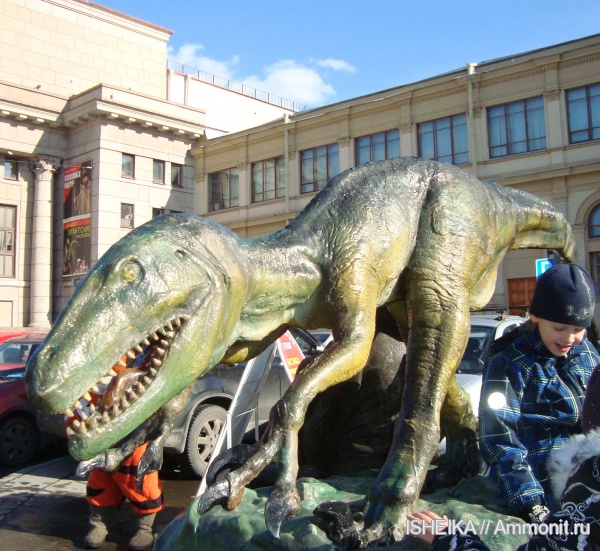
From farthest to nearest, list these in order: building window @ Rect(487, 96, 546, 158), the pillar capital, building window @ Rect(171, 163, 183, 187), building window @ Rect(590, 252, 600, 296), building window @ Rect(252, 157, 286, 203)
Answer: building window @ Rect(171, 163, 183, 187)
the pillar capital
building window @ Rect(252, 157, 286, 203)
building window @ Rect(487, 96, 546, 158)
building window @ Rect(590, 252, 600, 296)

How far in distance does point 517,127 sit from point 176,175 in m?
16.0

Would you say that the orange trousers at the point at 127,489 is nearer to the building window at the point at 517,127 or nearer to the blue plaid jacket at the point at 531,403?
the blue plaid jacket at the point at 531,403

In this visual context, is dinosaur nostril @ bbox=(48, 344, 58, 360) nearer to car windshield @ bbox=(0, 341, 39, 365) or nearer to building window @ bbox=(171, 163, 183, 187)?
car windshield @ bbox=(0, 341, 39, 365)

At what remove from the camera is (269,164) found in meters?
29.4

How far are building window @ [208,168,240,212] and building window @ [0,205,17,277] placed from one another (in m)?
8.86

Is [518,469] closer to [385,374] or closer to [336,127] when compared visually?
[385,374]

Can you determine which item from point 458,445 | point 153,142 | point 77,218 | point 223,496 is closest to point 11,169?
point 77,218

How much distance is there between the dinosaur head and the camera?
208cm

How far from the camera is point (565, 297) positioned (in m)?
2.78

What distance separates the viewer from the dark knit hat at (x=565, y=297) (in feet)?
9.07

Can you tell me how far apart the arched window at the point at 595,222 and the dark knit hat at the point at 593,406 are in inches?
825

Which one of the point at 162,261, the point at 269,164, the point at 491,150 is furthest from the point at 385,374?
the point at 269,164

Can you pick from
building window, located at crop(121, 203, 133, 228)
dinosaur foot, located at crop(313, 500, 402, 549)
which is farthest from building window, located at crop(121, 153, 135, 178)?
dinosaur foot, located at crop(313, 500, 402, 549)

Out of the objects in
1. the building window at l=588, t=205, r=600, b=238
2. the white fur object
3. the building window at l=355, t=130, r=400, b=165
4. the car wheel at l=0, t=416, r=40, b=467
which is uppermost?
the building window at l=355, t=130, r=400, b=165
